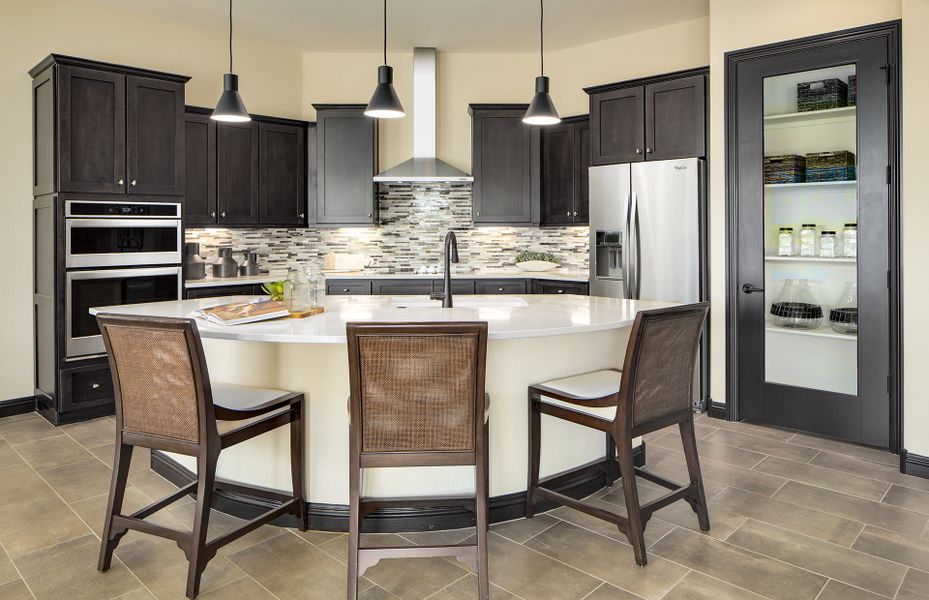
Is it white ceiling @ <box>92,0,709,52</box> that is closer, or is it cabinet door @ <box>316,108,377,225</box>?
white ceiling @ <box>92,0,709,52</box>

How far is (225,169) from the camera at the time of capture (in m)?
5.51

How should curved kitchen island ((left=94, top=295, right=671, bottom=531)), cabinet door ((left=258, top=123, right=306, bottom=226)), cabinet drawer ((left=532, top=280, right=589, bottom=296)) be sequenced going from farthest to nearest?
cabinet door ((left=258, top=123, right=306, bottom=226)) < cabinet drawer ((left=532, top=280, right=589, bottom=296)) < curved kitchen island ((left=94, top=295, right=671, bottom=531))

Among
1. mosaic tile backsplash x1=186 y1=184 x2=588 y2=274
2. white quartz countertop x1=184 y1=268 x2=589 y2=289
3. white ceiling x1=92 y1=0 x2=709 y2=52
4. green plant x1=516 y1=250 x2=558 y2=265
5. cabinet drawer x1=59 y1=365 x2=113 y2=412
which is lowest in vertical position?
cabinet drawer x1=59 y1=365 x2=113 y2=412

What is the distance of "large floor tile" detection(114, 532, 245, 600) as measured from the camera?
224 centimetres

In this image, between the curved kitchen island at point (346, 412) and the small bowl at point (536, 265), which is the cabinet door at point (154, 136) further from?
the small bowl at point (536, 265)

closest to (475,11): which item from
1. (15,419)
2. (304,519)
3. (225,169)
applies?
(225,169)

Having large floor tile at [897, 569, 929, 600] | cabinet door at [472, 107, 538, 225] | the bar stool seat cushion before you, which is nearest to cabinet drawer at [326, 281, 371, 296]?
cabinet door at [472, 107, 538, 225]

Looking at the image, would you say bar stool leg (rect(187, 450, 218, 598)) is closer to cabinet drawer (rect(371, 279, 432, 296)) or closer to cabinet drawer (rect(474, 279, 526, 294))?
cabinet drawer (rect(371, 279, 432, 296))

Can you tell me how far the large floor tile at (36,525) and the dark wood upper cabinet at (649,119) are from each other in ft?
13.9

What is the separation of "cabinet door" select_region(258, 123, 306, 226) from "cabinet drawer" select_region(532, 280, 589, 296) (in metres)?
2.30

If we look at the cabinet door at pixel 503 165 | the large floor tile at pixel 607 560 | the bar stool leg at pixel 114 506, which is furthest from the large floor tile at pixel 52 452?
the cabinet door at pixel 503 165

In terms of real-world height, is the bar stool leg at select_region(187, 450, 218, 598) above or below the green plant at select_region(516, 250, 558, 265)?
below

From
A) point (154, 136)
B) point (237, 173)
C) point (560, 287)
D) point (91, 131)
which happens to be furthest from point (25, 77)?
point (560, 287)

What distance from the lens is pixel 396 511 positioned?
2.65 metres
